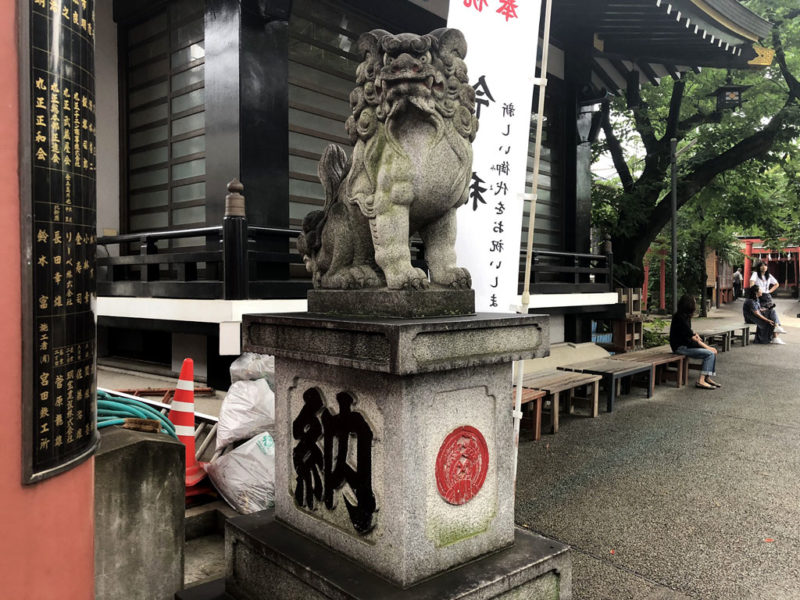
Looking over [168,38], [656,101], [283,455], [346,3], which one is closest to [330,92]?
[346,3]

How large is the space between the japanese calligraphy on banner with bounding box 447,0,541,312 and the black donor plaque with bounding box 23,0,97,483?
2416mm

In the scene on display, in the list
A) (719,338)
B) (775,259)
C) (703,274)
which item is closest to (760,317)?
(719,338)

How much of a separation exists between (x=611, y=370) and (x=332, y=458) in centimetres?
633

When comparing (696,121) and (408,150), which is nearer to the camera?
(408,150)

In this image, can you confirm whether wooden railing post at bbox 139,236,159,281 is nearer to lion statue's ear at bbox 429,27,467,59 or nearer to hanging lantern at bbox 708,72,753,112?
lion statue's ear at bbox 429,27,467,59

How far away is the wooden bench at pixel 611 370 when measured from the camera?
26.6 feet

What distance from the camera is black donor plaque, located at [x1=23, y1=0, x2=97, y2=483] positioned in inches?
86.7

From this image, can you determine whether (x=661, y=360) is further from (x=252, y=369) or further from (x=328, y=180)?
(x=328, y=180)

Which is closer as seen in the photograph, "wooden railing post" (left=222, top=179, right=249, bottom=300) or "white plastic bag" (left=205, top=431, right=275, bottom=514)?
"white plastic bag" (left=205, top=431, right=275, bottom=514)

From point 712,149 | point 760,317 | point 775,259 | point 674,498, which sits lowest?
point 674,498

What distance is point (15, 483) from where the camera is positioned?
7.23 feet

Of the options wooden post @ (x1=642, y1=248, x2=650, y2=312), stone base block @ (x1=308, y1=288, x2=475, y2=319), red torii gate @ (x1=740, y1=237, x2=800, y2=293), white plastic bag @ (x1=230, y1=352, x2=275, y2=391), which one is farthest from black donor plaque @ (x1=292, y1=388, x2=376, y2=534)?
red torii gate @ (x1=740, y1=237, x2=800, y2=293)

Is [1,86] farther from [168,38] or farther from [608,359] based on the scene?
[608,359]

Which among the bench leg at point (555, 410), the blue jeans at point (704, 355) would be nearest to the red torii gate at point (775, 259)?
the blue jeans at point (704, 355)
